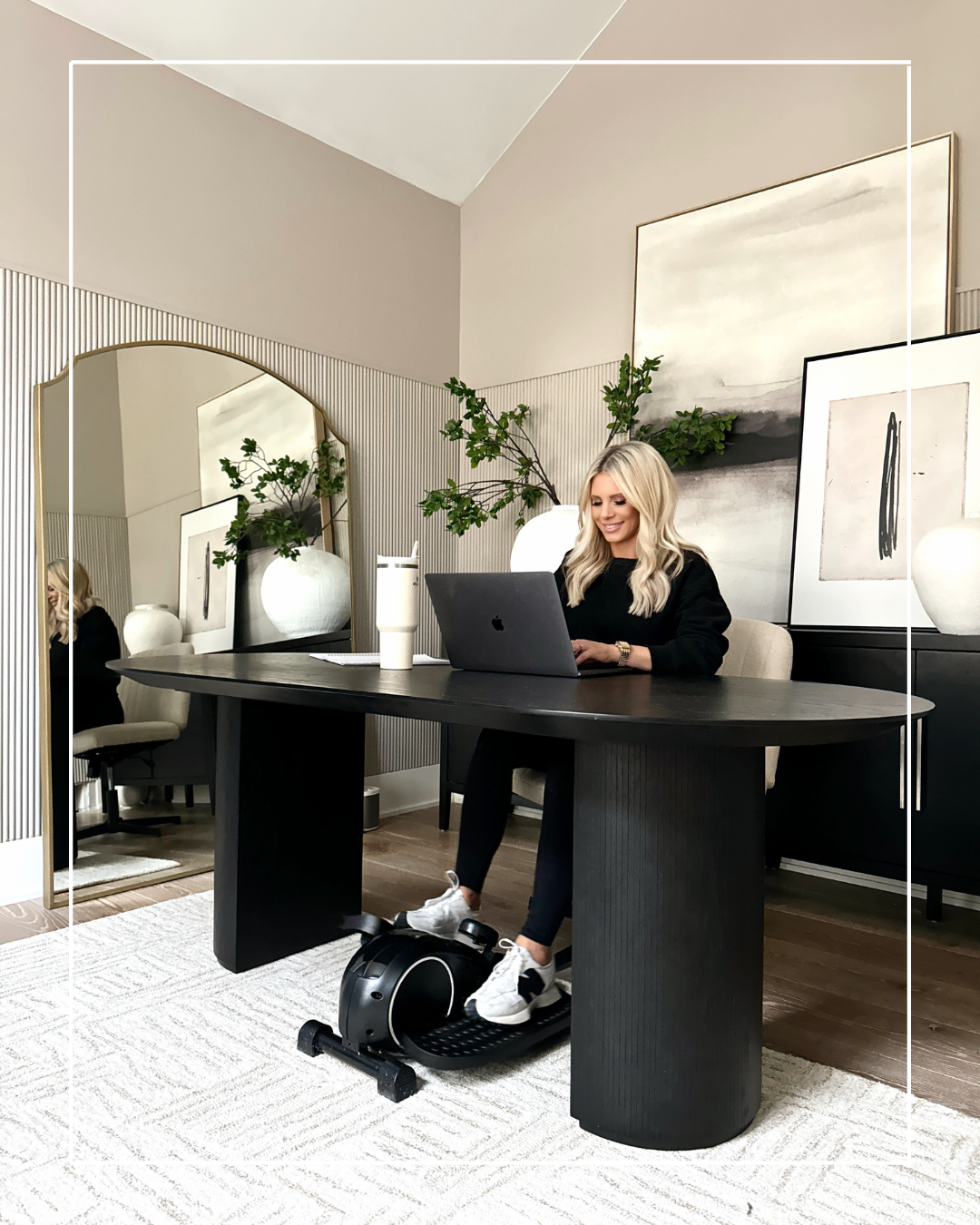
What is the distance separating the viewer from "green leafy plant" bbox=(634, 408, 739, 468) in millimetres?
3105

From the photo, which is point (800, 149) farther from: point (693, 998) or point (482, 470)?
point (693, 998)

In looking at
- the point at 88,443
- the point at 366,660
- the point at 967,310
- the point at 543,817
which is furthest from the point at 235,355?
the point at 967,310

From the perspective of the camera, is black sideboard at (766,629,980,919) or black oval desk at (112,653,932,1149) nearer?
black oval desk at (112,653,932,1149)

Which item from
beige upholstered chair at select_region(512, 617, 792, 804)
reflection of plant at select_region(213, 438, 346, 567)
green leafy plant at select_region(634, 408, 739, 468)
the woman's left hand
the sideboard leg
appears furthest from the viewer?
reflection of plant at select_region(213, 438, 346, 567)

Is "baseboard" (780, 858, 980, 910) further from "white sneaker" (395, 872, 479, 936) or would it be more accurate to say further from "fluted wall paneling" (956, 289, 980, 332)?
"fluted wall paneling" (956, 289, 980, 332)

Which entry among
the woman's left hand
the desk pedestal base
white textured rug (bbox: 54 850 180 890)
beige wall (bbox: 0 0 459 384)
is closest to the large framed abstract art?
beige wall (bbox: 0 0 459 384)

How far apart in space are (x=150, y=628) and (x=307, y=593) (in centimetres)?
63

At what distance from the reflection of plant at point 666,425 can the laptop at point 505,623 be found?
4.95ft

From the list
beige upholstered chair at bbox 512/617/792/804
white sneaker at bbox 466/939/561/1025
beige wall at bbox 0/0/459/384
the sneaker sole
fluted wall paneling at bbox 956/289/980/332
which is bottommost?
the sneaker sole

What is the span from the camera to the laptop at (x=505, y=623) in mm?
1601

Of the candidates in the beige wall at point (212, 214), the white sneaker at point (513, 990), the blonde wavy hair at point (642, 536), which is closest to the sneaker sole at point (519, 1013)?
the white sneaker at point (513, 990)

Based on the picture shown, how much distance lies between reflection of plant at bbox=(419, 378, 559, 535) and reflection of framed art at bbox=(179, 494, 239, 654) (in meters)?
0.79

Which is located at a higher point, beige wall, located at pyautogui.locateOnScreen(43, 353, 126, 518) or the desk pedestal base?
beige wall, located at pyautogui.locateOnScreen(43, 353, 126, 518)

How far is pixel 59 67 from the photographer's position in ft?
9.23
